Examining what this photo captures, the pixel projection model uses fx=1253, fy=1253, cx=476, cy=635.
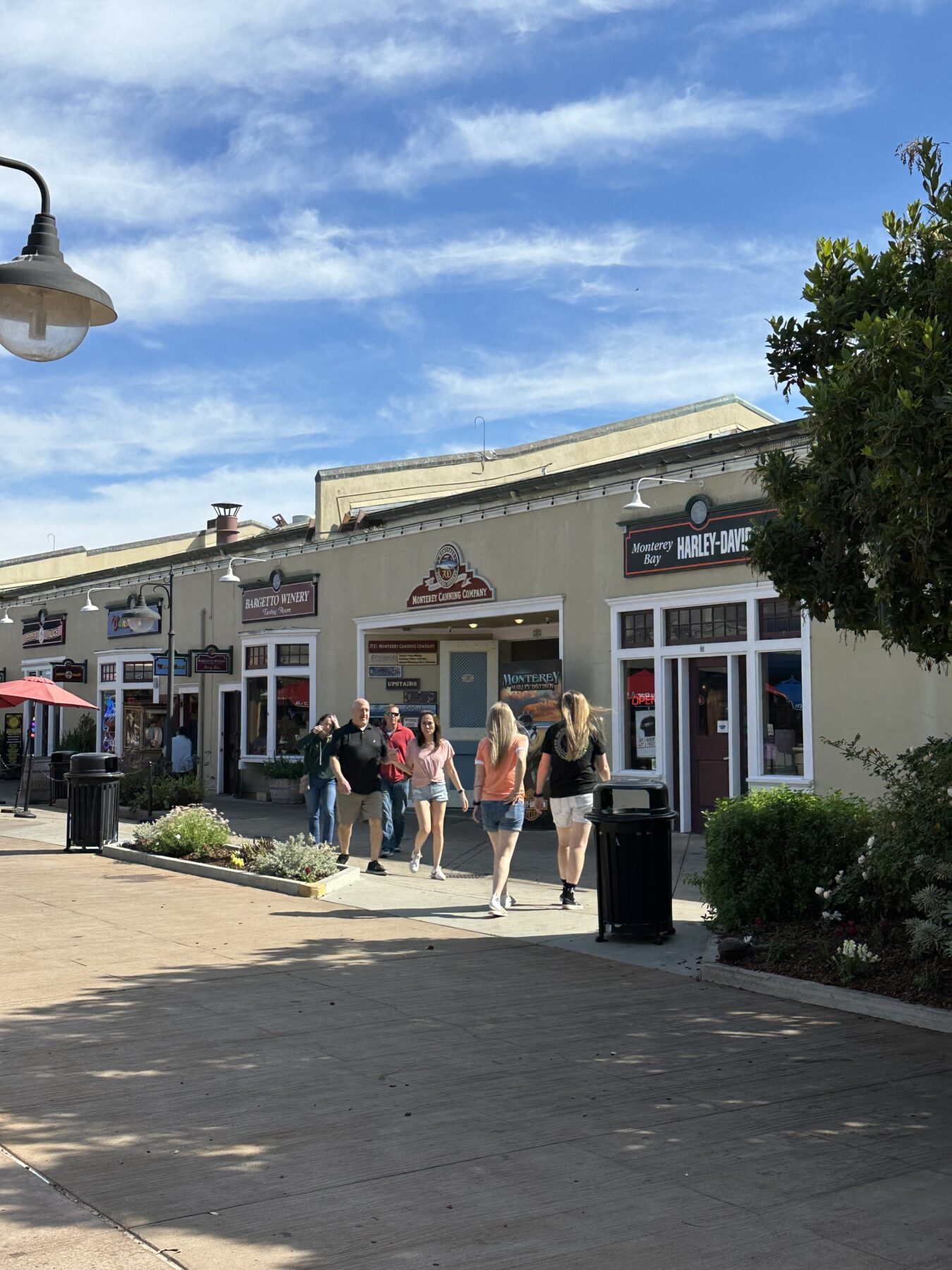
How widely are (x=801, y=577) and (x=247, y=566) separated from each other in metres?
18.9

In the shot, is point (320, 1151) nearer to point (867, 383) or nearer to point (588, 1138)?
point (588, 1138)

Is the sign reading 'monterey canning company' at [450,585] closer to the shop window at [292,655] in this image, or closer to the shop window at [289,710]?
the shop window at [292,655]

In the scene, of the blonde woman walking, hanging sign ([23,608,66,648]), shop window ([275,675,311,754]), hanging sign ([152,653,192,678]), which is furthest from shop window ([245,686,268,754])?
the blonde woman walking

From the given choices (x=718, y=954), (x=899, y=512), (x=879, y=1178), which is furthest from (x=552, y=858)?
(x=879, y=1178)

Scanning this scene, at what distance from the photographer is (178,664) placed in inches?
1017

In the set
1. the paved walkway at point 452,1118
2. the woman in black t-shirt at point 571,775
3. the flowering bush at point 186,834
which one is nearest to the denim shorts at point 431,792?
the woman in black t-shirt at point 571,775

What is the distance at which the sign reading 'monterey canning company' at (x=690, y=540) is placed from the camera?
1530cm

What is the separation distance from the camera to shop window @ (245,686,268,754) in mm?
24359

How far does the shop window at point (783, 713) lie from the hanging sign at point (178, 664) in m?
14.0

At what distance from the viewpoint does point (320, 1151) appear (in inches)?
194

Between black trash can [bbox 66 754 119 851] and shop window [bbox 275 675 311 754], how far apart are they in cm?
709

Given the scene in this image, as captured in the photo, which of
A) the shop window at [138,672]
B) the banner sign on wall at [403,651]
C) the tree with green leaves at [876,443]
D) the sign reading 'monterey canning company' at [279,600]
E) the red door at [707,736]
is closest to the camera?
the tree with green leaves at [876,443]

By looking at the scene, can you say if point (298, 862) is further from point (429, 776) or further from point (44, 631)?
point (44, 631)

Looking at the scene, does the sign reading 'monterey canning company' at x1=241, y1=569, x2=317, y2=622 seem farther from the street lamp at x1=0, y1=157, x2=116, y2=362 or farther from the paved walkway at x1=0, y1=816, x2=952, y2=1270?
the street lamp at x1=0, y1=157, x2=116, y2=362
